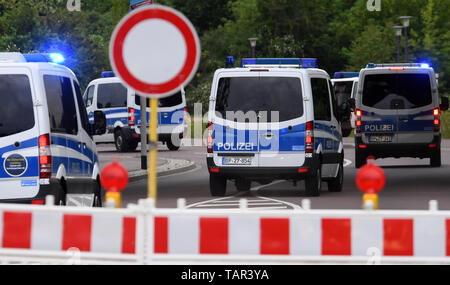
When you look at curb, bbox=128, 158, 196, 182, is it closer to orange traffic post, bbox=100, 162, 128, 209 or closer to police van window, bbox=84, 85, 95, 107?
police van window, bbox=84, 85, 95, 107

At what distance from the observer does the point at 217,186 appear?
21.2 metres

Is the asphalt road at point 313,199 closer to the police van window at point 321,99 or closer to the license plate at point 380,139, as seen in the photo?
the license plate at point 380,139

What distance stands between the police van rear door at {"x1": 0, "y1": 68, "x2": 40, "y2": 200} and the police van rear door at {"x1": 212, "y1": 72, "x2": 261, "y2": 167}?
728cm

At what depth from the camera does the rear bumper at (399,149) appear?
27.6 meters

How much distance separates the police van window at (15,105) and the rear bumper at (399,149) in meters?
15.7

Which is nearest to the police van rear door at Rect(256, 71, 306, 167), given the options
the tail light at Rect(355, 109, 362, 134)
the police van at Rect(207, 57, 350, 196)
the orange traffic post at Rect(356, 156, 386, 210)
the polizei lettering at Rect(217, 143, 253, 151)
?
the police van at Rect(207, 57, 350, 196)

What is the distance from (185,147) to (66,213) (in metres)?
34.8

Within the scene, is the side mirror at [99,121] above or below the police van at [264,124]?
above

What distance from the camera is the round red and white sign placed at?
9188 millimetres

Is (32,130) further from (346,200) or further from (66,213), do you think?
(346,200)

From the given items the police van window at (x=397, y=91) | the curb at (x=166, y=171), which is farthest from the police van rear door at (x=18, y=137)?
the police van window at (x=397, y=91)

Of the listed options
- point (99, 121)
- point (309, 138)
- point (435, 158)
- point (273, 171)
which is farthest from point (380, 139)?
point (99, 121)

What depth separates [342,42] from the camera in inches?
4119
